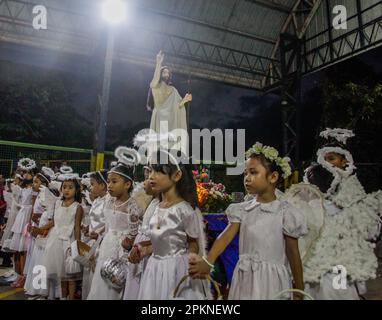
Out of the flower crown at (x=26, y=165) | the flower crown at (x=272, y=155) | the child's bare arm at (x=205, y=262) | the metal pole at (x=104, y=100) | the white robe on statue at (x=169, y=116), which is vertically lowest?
the child's bare arm at (x=205, y=262)

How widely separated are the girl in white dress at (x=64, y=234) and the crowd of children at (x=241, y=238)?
25mm

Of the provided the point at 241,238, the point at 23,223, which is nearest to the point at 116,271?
the point at 241,238

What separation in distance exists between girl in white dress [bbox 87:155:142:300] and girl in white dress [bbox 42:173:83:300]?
2.69 ft

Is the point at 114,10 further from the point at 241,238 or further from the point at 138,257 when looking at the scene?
the point at 241,238

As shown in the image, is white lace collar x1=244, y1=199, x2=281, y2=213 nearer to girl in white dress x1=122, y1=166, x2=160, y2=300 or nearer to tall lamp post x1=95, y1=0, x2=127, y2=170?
girl in white dress x1=122, y1=166, x2=160, y2=300

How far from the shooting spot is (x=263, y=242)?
2.37 m

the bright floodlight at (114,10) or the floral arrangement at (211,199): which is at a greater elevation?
the bright floodlight at (114,10)

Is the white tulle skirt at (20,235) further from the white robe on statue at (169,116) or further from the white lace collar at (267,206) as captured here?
the white lace collar at (267,206)

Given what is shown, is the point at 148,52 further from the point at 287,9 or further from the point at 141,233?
the point at 141,233

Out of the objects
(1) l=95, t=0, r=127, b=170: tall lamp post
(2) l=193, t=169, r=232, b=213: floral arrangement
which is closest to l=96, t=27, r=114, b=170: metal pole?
(1) l=95, t=0, r=127, b=170: tall lamp post

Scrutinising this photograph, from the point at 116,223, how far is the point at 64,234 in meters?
1.14

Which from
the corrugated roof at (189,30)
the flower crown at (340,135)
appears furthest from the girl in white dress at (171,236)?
the corrugated roof at (189,30)

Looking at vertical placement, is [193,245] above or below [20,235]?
below

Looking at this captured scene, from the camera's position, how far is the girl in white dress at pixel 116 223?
10.7 ft
